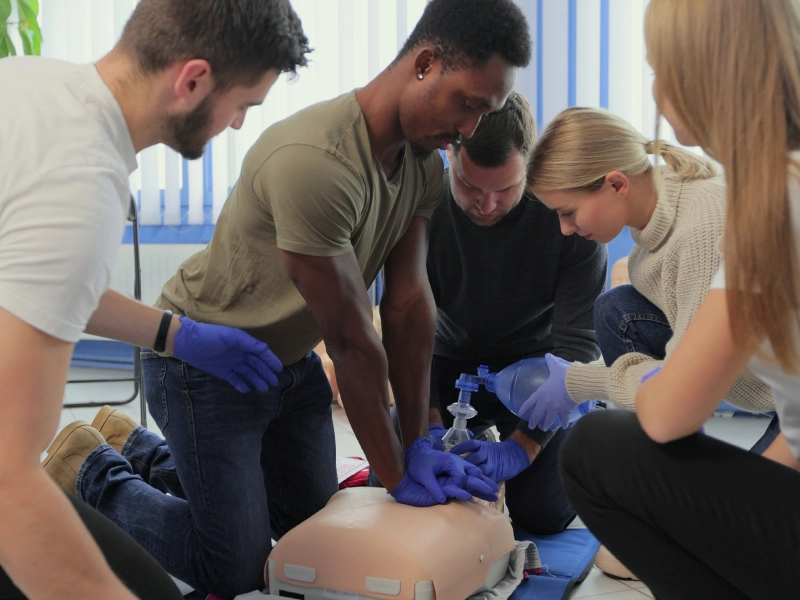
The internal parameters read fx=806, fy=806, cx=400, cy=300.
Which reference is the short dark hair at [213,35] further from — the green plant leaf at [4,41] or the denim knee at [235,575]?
the green plant leaf at [4,41]

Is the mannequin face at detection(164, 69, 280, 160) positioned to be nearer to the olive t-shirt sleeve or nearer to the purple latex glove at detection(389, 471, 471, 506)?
the olive t-shirt sleeve

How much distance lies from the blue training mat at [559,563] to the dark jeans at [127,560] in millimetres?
753

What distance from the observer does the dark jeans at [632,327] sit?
160cm

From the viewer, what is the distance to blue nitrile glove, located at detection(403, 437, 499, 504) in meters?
1.41

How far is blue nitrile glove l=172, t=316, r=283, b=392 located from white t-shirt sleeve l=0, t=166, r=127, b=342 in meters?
0.66

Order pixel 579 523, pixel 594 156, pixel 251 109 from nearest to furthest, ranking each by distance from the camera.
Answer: pixel 594 156, pixel 579 523, pixel 251 109

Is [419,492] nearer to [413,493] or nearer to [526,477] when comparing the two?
[413,493]

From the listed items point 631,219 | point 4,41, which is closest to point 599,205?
point 631,219

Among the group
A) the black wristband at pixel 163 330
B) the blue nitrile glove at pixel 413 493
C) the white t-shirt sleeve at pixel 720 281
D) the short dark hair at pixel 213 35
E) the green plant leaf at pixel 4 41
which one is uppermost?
the green plant leaf at pixel 4 41

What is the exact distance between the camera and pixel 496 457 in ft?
5.57

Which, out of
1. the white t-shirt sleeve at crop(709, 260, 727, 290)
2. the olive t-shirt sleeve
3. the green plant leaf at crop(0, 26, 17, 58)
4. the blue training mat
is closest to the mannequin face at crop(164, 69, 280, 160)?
the olive t-shirt sleeve

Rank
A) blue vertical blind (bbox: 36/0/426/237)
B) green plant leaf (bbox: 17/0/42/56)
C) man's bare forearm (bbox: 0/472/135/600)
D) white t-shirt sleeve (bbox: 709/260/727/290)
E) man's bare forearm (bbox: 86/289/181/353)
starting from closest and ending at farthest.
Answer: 1. man's bare forearm (bbox: 0/472/135/600)
2. white t-shirt sleeve (bbox: 709/260/727/290)
3. man's bare forearm (bbox: 86/289/181/353)
4. green plant leaf (bbox: 17/0/42/56)
5. blue vertical blind (bbox: 36/0/426/237)

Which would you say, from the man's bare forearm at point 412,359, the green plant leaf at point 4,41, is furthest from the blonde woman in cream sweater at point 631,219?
the green plant leaf at point 4,41

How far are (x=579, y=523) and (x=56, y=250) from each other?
1598mm
